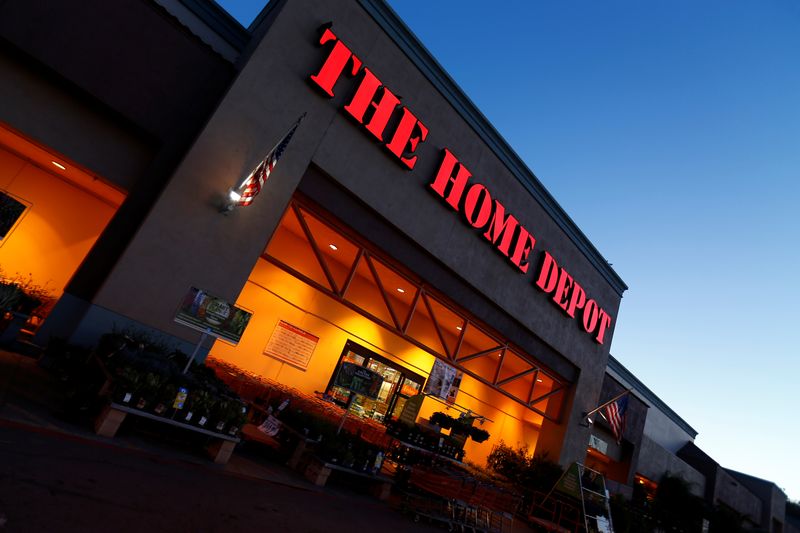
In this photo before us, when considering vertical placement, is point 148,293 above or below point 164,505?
above

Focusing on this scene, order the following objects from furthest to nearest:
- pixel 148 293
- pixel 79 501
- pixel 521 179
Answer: pixel 521 179 < pixel 148 293 < pixel 79 501

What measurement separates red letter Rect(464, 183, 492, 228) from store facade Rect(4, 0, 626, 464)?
0.07 m

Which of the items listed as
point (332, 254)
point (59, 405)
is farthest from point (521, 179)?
point (59, 405)

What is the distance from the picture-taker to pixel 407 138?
12594mm

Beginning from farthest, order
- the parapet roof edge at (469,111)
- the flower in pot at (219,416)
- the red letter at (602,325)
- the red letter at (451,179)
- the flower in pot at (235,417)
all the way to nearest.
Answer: the red letter at (602,325) → the red letter at (451,179) → the parapet roof edge at (469,111) → the flower in pot at (235,417) → the flower in pot at (219,416)

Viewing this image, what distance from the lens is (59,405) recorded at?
20.6ft

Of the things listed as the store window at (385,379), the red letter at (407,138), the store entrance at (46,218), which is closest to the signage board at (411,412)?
the store window at (385,379)

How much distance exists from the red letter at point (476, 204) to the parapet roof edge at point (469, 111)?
6.41 feet

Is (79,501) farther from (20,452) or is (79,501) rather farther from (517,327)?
(517,327)

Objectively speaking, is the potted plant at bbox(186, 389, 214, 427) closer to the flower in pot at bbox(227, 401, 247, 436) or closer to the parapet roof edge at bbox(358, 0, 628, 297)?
the flower in pot at bbox(227, 401, 247, 436)

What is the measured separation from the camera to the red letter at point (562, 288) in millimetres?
17825

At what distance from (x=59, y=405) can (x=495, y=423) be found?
20060 millimetres

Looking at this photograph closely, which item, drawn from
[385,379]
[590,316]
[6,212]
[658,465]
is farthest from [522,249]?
[658,465]

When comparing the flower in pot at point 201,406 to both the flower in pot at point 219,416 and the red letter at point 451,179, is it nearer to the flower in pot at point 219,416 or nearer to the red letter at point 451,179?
the flower in pot at point 219,416
